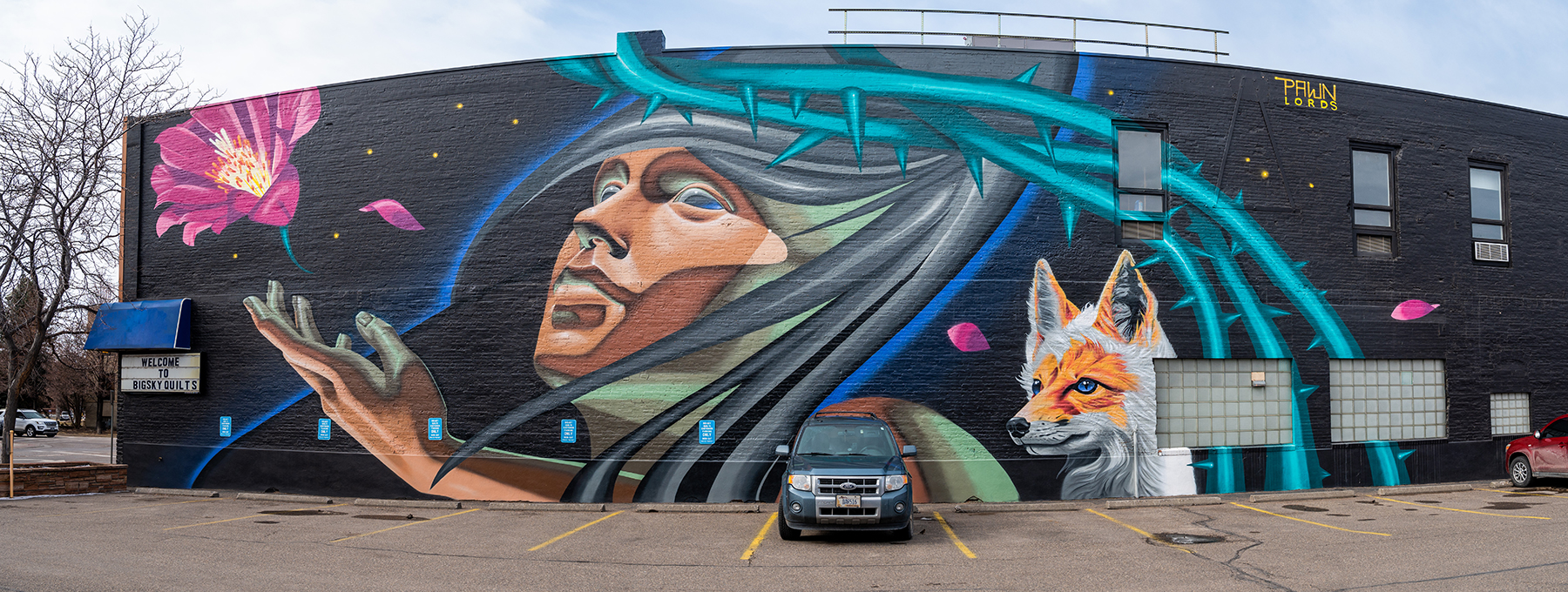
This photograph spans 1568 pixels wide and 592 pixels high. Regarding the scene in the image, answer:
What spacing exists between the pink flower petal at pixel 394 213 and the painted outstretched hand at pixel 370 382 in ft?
6.04

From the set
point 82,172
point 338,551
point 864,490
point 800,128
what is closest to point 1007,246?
point 800,128

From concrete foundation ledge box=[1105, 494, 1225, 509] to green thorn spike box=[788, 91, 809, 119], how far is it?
873 cm

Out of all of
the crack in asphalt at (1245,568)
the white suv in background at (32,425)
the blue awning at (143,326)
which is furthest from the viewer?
the white suv in background at (32,425)

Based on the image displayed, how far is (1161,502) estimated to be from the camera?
15.2m

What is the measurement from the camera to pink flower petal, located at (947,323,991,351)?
50.4ft

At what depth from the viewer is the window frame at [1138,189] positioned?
16.0m

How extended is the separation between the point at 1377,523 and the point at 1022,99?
28.4 ft

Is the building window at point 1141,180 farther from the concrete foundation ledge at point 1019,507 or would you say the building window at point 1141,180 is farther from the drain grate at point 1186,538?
the drain grate at point 1186,538

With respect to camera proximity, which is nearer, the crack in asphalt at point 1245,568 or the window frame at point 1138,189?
the crack in asphalt at point 1245,568

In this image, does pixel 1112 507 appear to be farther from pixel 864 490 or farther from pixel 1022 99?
pixel 1022 99

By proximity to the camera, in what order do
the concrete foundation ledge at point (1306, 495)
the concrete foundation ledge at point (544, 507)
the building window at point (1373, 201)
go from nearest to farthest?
the concrete foundation ledge at point (544, 507)
the concrete foundation ledge at point (1306, 495)
the building window at point (1373, 201)

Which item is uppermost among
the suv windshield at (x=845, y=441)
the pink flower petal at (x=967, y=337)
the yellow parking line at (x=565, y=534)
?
the pink flower petal at (x=967, y=337)

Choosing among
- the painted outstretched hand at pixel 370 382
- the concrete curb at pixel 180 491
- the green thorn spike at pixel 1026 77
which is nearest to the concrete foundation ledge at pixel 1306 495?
the green thorn spike at pixel 1026 77

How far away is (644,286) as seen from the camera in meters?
15.5
